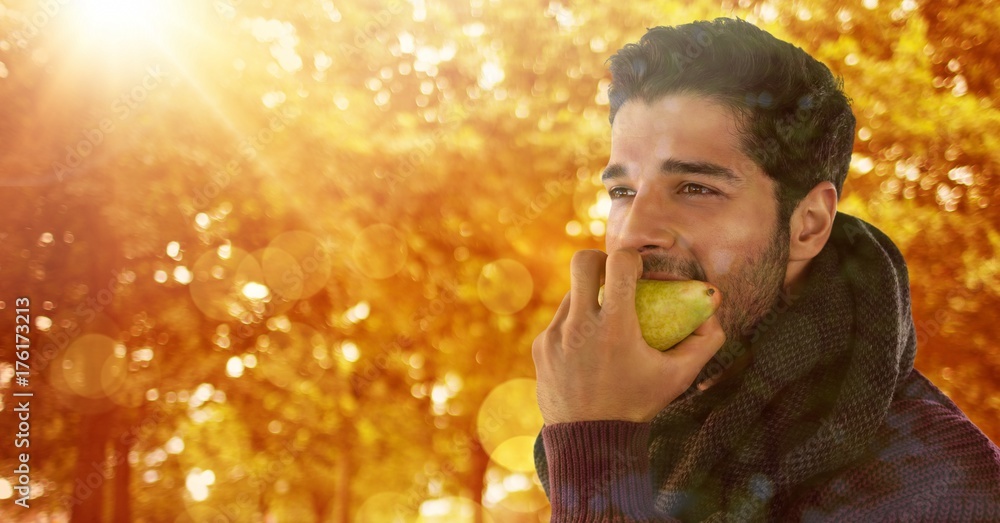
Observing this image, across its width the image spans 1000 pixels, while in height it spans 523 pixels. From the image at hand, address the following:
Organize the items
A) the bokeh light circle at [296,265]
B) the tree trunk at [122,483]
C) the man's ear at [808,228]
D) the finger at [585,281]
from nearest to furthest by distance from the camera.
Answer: the finger at [585,281]
the man's ear at [808,228]
the bokeh light circle at [296,265]
the tree trunk at [122,483]

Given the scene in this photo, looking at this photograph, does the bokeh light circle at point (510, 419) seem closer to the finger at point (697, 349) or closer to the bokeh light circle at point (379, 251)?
the bokeh light circle at point (379, 251)

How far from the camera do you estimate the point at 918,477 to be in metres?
1.87

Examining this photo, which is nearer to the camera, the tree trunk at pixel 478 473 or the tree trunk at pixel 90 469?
the tree trunk at pixel 90 469

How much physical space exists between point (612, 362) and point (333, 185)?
5387 mm

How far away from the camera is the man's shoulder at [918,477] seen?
71.2 inches

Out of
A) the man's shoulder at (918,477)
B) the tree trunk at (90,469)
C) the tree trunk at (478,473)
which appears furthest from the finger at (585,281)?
the tree trunk at (478,473)

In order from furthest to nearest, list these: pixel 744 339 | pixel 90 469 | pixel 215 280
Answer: pixel 215 280 < pixel 90 469 < pixel 744 339

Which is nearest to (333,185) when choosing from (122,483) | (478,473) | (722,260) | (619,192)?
(122,483)

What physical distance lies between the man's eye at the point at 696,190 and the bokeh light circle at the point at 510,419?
6.48 metres

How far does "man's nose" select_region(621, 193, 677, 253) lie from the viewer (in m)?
2.22

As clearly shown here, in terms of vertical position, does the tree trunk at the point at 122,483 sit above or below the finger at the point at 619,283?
above

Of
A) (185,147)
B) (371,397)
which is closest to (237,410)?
(371,397)

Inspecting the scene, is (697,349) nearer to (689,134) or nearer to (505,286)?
(689,134)

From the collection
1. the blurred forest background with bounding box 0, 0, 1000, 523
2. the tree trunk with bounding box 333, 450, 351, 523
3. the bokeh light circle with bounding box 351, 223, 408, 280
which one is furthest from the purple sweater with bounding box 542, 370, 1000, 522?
the tree trunk with bounding box 333, 450, 351, 523
